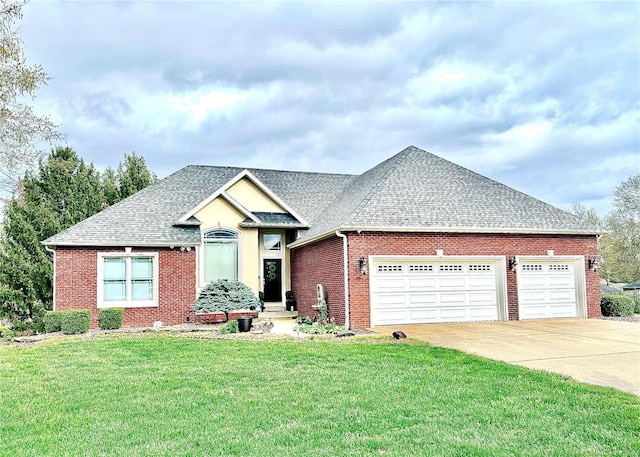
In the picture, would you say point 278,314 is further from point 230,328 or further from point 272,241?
point 230,328

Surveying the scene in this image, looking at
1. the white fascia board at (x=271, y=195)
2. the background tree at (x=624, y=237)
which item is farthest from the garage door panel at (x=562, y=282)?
the background tree at (x=624, y=237)

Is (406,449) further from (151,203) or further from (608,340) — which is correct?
(151,203)

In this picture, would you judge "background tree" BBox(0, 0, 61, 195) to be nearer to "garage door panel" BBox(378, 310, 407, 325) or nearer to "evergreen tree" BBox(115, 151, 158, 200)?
"garage door panel" BBox(378, 310, 407, 325)

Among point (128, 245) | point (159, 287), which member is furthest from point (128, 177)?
point (159, 287)

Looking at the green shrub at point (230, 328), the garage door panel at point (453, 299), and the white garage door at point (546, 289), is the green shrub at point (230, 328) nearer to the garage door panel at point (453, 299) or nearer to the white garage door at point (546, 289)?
the garage door panel at point (453, 299)

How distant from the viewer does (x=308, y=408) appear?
242 inches

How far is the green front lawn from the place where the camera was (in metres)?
4.91

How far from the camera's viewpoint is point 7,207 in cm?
2058

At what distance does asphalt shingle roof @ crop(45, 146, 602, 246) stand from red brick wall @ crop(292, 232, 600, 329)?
0.37m

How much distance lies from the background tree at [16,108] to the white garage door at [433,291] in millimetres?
10533

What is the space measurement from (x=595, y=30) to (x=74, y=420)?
50.2ft

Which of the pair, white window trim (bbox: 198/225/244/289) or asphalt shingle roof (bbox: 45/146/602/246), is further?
white window trim (bbox: 198/225/244/289)

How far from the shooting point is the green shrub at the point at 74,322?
48.3 ft

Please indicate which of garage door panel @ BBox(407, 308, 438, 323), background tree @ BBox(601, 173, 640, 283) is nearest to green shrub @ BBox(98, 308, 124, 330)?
garage door panel @ BBox(407, 308, 438, 323)
